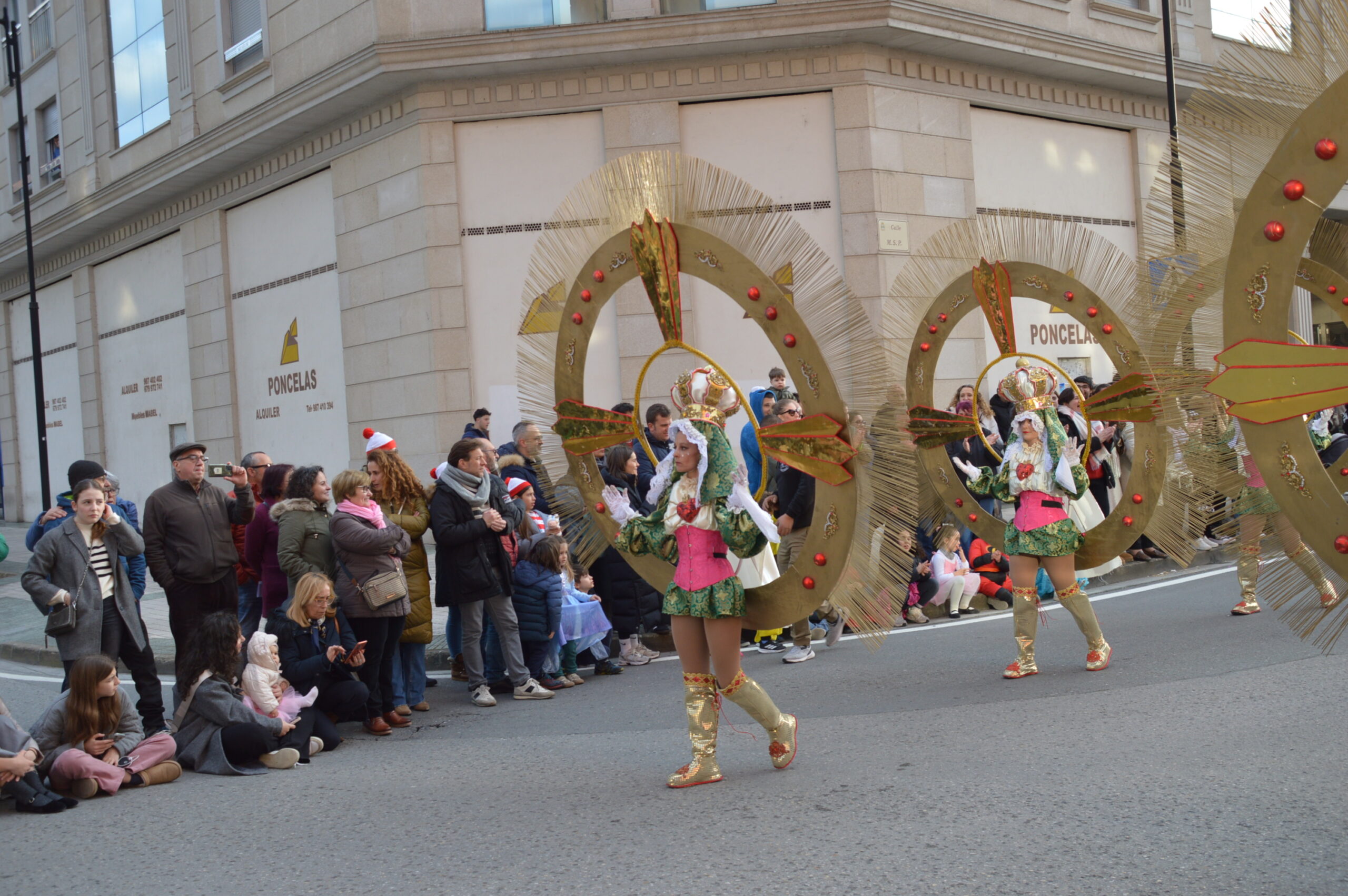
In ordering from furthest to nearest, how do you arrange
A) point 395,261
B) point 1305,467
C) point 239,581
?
point 395,261
point 239,581
point 1305,467

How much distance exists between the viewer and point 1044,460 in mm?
7316

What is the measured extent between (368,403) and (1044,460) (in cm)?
1027

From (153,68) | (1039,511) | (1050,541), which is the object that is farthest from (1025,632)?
(153,68)

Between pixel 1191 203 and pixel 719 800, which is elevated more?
pixel 1191 203


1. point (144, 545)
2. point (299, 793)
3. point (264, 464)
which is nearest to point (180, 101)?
point (264, 464)

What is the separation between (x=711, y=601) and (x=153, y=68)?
710 inches

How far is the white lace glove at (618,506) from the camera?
19.2 ft

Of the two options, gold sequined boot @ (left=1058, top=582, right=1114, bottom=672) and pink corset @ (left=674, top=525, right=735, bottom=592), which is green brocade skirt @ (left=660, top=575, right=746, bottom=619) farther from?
gold sequined boot @ (left=1058, top=582, right=1114, bottom=672)

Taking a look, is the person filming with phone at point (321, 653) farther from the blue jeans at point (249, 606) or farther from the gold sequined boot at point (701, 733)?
the gold sequined boot at point (701, 733)

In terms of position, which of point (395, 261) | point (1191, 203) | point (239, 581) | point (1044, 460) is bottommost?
point (239, 581)

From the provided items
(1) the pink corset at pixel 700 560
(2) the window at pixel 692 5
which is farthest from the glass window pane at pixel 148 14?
(1) the pink corset at pixel 700 560

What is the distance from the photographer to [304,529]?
7105 mm

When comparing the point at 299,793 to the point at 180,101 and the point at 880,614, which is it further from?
the point at 180,101

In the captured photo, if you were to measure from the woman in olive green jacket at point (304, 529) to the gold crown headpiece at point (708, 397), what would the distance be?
2861 millimetres
